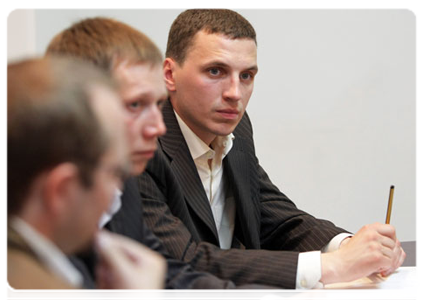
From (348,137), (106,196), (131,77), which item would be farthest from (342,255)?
(348,137)

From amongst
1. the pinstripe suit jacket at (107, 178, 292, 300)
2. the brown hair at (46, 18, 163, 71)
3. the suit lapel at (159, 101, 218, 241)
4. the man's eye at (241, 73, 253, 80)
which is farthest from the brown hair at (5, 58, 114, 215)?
the man's eye at (241, 73, 253, 80)

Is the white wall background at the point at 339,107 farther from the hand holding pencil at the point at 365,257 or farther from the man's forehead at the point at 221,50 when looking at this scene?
the hand holding pencil at the point at 365,257

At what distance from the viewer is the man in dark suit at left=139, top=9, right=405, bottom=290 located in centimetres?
146

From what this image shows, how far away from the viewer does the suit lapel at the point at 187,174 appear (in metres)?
1.69

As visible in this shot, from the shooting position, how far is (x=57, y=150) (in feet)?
2.00

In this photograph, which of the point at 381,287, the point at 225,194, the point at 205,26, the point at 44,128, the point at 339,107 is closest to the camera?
the point at 44,128

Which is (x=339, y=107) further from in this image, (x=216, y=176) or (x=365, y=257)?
(x=365, y=257)

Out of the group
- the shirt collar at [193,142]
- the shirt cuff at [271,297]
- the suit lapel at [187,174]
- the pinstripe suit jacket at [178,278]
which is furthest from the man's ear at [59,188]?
the shirt collar at [193,142]

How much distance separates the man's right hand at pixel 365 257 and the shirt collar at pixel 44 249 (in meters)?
0.89

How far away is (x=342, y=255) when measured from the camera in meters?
1.48

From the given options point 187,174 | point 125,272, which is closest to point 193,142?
point 187,174

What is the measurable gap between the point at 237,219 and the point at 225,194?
0.26ft

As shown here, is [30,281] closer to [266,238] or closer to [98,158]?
[98,158]

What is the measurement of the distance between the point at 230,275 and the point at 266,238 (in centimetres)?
45
